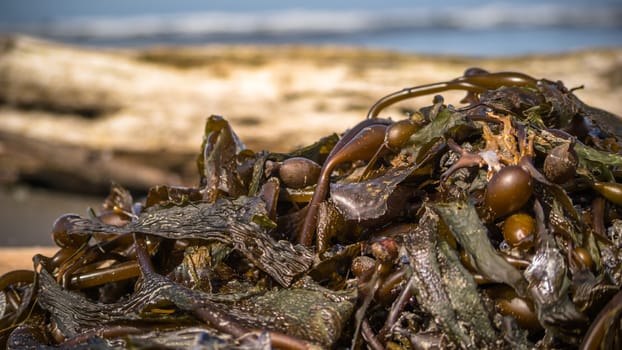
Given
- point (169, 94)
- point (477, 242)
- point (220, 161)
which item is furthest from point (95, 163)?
point (477, 242)

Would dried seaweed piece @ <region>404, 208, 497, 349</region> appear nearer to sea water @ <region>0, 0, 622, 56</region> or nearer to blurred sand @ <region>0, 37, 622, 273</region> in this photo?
blurred sand @ <region>0, 37, 622, 273</region>

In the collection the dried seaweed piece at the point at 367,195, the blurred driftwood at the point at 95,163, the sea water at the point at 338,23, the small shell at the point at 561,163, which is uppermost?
the sea water at the point at 338,23

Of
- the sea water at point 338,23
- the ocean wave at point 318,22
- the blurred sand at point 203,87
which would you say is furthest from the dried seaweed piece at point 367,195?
the ocean wave at point 318,22

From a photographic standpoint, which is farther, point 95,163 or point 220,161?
point 95,163

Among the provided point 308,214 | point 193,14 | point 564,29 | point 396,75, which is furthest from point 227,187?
point 193,14

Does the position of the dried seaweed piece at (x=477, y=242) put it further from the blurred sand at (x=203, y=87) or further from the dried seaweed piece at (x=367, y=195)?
the blurred sand at (x=203, y=87)

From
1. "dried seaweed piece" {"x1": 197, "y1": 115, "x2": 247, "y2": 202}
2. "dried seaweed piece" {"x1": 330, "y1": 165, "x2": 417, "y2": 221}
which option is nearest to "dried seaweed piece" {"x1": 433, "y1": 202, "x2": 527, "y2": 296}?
"dried seaweed piece" {"x1": 330, "y1": 165, "x2": 417, "y2": 221}

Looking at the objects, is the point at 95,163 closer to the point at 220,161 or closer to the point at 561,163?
the point at 220,161
